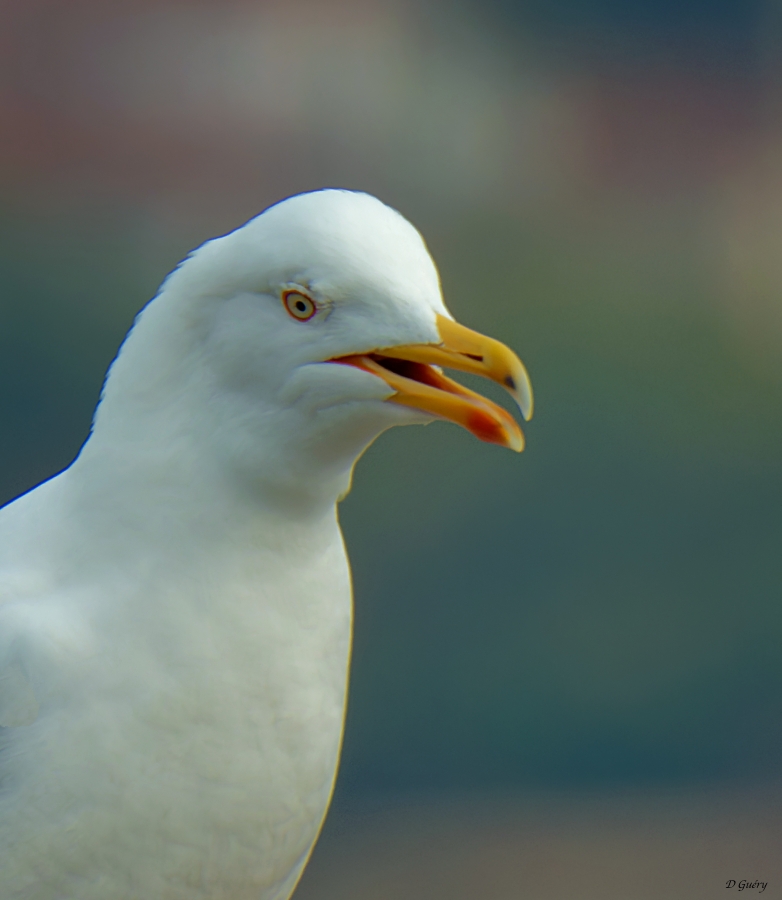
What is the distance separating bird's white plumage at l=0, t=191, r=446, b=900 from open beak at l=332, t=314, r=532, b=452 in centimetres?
1

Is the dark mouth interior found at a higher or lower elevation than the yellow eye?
lower

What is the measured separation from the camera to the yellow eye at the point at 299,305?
2.80 ft

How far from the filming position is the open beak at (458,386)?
0.84m

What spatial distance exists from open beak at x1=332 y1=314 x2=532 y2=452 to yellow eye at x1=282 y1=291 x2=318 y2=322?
42 millimetres

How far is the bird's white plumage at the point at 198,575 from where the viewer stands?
855mm

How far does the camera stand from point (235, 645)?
911 mm

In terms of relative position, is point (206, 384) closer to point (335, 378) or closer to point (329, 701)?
point (335, 378)

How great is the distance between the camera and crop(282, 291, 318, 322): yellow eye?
85 centimetres

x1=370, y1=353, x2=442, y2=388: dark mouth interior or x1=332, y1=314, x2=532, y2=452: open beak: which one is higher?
x1=370, y1=353, x2=442, y2=388: dark mouth interior

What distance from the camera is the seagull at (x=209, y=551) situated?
847 mm

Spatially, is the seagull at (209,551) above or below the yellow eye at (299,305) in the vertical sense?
below

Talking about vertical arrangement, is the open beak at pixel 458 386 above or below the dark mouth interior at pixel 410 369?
below

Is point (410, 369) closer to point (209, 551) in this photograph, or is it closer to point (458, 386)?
point (458, 386)

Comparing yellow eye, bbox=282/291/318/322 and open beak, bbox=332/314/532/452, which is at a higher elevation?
yellow eye, bbox=282/291/318/322
